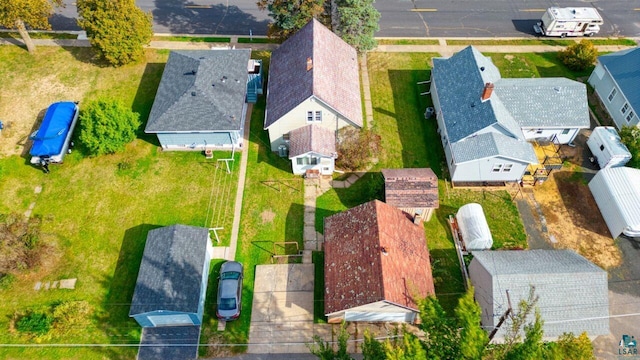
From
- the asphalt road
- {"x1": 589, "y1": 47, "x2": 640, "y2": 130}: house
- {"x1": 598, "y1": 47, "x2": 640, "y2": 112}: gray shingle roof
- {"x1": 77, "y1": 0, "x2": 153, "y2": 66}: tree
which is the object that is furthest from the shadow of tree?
{"x1": 598, "y1": 47, "x2": 640, "y2": 112}: gray shingle roof

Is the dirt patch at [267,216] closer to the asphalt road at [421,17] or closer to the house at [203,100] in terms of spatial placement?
the house at [203,100]

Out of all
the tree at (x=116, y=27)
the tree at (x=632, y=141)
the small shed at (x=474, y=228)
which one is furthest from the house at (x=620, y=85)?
the tree at (x=116, y=27)

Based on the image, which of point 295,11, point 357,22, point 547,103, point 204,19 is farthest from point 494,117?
point 204,19

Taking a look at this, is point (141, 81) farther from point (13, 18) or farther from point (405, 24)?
point (405, 24)

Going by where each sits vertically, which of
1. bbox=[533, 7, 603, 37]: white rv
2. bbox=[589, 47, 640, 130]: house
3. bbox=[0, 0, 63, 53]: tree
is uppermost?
bbox=[533, 7, 603, 37]: white rv

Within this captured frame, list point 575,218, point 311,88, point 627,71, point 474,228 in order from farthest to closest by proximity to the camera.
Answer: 1. point 627,71
2. point 575,218
3. point 311,88
4. point 474,228

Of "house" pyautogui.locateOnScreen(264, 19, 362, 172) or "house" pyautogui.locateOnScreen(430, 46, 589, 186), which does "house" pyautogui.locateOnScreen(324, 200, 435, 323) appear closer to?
"house" pyautogui.locateOnScreen(430, 46, 589, 186)

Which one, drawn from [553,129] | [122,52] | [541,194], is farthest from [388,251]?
[122,52]

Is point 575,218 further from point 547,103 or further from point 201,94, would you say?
point 201,94
